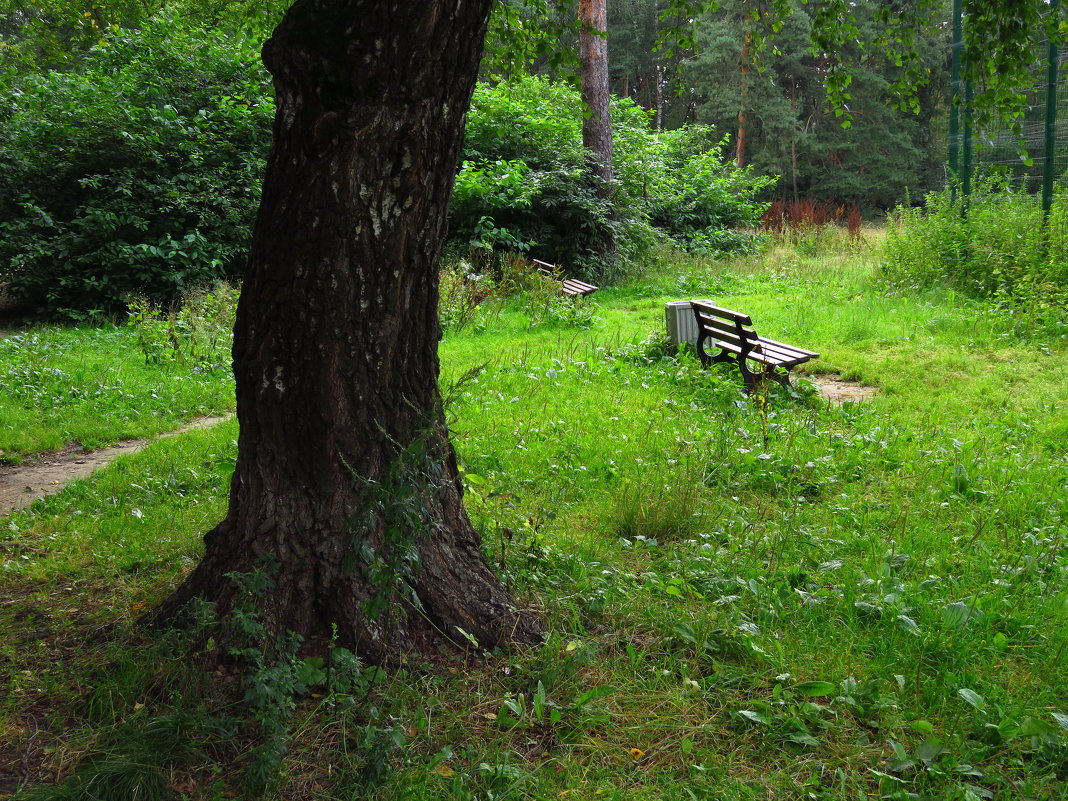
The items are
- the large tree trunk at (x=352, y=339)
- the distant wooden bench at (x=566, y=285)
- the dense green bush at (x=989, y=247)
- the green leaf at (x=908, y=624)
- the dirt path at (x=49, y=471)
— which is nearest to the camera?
the large tree trunk at (x=352, y=339)

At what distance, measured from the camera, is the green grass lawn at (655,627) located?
267 centimetres

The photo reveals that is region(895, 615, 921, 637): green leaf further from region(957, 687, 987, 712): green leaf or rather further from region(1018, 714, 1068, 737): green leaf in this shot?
region(1018, 714, 1068, 737): green leaf

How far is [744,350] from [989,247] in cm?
559

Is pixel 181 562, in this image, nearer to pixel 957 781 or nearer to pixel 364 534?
pixel 364 534

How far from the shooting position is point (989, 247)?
10984mm

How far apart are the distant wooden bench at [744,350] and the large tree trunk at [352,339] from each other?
4360 mm

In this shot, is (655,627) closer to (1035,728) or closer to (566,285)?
(1035,728)

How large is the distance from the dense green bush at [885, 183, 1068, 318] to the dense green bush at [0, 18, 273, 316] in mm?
10421

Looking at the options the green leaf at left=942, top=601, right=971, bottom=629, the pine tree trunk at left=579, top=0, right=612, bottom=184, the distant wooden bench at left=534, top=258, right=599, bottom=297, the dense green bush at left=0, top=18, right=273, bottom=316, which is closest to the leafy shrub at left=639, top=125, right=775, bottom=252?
the pine tree trunk at left=579, top=0, right=612, bottom=184

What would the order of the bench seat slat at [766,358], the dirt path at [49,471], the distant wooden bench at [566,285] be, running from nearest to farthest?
the dirt path at [49,471], the bench seat slat at [766,358], the distant wooden bench at [566,285]

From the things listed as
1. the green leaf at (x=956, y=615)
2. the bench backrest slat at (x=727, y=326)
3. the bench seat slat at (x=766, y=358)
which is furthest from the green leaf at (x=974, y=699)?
the bench backrest slat at (x=727, y=326)

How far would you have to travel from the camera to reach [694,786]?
Result: 104 inches

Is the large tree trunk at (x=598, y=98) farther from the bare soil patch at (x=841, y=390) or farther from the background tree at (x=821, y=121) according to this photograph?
the background tree at (x=821, y=121)

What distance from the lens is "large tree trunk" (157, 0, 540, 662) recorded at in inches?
111
